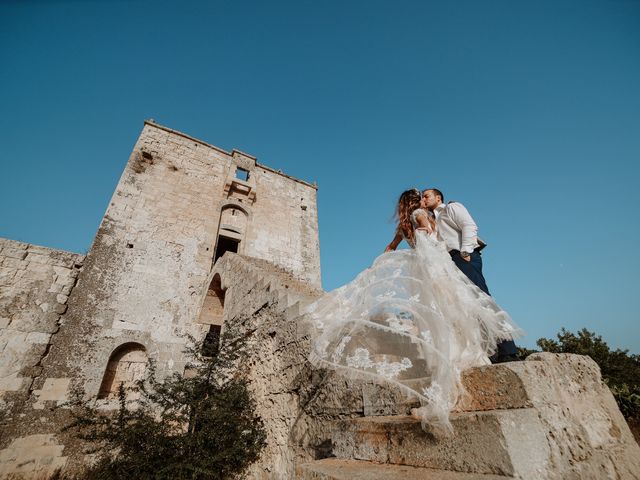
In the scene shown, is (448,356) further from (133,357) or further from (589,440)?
(133,357)

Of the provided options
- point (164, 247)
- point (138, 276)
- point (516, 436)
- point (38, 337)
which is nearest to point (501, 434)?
point (516, 436)

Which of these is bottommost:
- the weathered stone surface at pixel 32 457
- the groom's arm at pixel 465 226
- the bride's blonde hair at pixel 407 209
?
the weathered stone surface at pixel 32 457

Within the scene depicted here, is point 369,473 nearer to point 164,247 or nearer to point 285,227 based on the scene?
point 164,247

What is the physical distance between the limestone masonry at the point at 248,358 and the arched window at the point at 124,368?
0.13ft


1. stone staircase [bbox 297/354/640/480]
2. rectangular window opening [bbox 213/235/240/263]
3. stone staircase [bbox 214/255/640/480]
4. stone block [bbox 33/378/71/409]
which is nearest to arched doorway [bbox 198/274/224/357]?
rectangular window opening [bbox 213/235/240/263]

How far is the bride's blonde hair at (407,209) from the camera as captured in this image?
2.93m

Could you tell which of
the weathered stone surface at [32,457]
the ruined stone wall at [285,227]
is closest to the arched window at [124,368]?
the weathered stone surface at [32,457]

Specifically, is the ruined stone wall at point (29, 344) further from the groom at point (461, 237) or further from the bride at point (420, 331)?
the groom at point (461, 237)

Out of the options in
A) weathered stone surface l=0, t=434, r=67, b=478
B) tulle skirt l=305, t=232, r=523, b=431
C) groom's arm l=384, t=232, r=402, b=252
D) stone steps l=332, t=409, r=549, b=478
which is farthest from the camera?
weathered stone surface l=0, t=434, r=67, b=478

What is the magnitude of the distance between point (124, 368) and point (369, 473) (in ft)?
26.6

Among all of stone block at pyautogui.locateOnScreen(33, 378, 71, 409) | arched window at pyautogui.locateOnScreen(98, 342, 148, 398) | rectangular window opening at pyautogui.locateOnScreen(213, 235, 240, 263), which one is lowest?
stone block at pyautogui.locateOnScreen(33, 378, 71, 409)

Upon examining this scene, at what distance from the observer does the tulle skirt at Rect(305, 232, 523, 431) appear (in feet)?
5.38

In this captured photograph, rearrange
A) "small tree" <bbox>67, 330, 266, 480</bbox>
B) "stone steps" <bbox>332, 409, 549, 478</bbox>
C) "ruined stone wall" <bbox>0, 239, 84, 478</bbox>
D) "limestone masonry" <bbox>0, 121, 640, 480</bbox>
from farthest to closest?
"ruined stone wall" <bbox>0, 239, 84, 478</bbox>, "small tree" <bbox>67, 330, 266, 480</bbox>, "limestone masonry" <bbox>0, 121, 640, 480</bbox>, "stone steps" <bbox>332, 409, 549, 478</bbox>

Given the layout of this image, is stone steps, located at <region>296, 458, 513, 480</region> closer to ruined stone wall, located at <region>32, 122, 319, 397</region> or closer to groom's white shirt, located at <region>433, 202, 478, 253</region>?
groom's white shirt, located at <region>433, 202, 478, 253</region>
